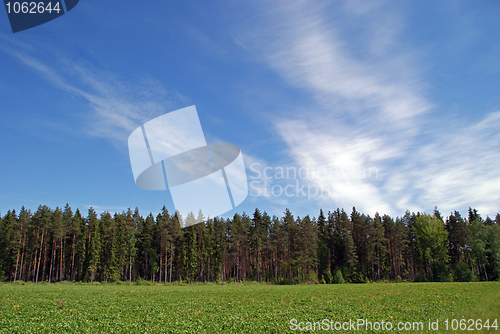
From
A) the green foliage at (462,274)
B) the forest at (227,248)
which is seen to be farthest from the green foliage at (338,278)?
the green foliage at (462,274)

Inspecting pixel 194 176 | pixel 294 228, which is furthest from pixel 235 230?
pixel 194 176

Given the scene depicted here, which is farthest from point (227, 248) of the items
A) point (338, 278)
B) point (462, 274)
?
point (462, 274)

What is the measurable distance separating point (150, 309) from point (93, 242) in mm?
60395

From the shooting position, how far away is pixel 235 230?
81.5 meters

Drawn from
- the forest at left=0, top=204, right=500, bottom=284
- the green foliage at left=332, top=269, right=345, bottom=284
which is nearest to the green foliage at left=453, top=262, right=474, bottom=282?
the forest at left=0, top=204, right=500, bottom=284

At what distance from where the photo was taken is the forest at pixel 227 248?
234 feet

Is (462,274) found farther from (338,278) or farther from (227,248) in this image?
(227,248)

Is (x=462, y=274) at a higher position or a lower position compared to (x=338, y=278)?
higher

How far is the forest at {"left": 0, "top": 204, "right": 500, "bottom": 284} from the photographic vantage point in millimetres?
71312

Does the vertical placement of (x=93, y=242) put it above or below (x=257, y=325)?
above

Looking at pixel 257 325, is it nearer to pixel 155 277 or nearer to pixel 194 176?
pixel 194 176

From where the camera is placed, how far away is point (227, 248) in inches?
3403

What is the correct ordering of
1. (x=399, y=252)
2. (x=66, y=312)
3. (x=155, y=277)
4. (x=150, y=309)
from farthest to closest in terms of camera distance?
(x=399, y=252)
(x=155, y=277)
(x=150, y=309)
(x=66, y=312)

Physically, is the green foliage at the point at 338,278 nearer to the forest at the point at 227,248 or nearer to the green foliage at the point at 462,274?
the forest at the point at 227,248
